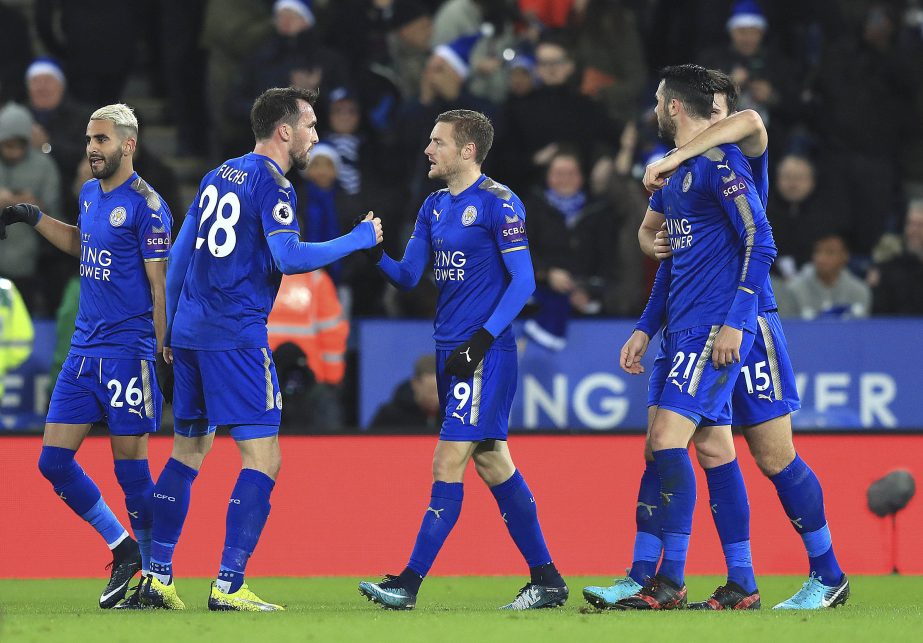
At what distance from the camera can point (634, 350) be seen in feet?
24.5

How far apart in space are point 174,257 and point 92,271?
0.50m

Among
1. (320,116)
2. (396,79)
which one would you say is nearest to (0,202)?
(320,116)

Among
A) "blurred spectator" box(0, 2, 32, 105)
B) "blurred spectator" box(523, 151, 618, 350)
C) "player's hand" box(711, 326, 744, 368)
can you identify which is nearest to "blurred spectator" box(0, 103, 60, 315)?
"blurred spectator" box(0, 2, 32, 105)

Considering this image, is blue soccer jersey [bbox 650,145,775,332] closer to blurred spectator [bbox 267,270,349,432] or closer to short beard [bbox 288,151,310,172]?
short beard [bbox 288,151,310,172]

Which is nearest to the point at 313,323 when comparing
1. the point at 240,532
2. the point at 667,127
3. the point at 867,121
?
the point at 240,532

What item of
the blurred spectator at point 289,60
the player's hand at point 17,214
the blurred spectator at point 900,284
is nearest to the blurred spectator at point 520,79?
the blurred spectator at point 289,60

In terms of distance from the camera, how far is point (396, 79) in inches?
539

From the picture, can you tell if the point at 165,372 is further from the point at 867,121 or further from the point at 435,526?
the point at 867,121

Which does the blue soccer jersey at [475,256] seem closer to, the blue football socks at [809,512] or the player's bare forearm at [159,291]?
the player's bare forearm at [159,291]

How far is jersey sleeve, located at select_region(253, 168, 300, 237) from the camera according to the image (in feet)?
22.9

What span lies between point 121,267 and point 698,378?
268 cm

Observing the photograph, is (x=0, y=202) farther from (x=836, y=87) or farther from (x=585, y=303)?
(x=836, y=87)

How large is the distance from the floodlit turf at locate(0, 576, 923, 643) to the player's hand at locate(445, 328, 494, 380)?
3.44 feet

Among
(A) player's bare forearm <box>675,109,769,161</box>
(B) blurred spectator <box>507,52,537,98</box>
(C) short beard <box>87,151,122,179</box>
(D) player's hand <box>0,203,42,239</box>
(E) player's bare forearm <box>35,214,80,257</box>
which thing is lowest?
(E) player's bare forearm <box>35,214,80,257</box>
